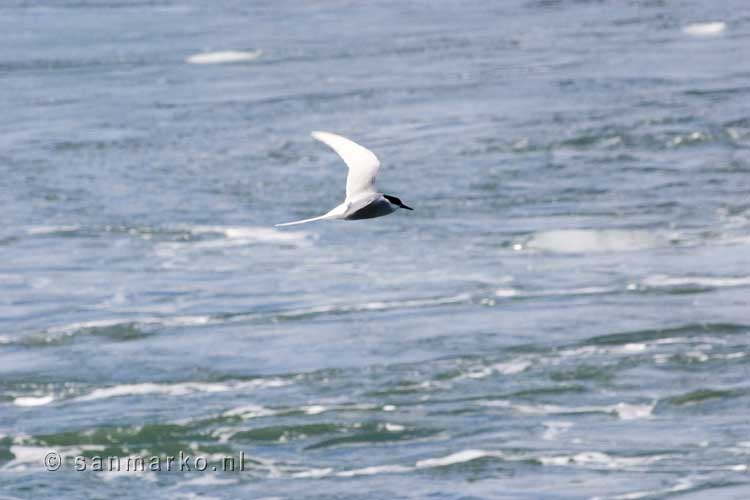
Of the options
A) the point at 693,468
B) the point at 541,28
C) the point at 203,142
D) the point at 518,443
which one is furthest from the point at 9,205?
the point at 541,28

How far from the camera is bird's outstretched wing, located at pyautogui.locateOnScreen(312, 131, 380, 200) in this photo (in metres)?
9.24

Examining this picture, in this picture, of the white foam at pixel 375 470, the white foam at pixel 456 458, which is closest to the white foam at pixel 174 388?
the white foam at pixel 375 470

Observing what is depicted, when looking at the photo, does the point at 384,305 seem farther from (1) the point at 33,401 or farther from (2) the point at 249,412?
(1) the point at 33,401

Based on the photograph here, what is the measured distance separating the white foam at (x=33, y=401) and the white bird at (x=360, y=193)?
5521mm

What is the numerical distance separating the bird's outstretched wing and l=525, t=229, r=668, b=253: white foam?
845cm

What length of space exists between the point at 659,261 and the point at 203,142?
8.20 m

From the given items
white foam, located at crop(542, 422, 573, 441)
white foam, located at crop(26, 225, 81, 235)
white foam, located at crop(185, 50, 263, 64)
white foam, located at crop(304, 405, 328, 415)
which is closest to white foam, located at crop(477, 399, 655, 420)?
white foam, located at crop(542, 422, 573, 441)

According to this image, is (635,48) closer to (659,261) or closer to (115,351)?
(659,261)

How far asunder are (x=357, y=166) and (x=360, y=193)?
580mm

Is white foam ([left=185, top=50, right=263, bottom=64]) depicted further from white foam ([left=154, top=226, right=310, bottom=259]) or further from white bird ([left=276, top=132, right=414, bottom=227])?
white bird ([left=276, top=132, right=414, bottom=227])

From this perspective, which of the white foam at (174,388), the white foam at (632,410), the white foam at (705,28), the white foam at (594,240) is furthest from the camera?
the white foam at (705,28)

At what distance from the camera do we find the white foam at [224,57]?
99.3ft

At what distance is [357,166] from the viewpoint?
9.66 m

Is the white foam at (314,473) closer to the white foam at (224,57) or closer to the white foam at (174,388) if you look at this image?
the white foam at (174,388)
